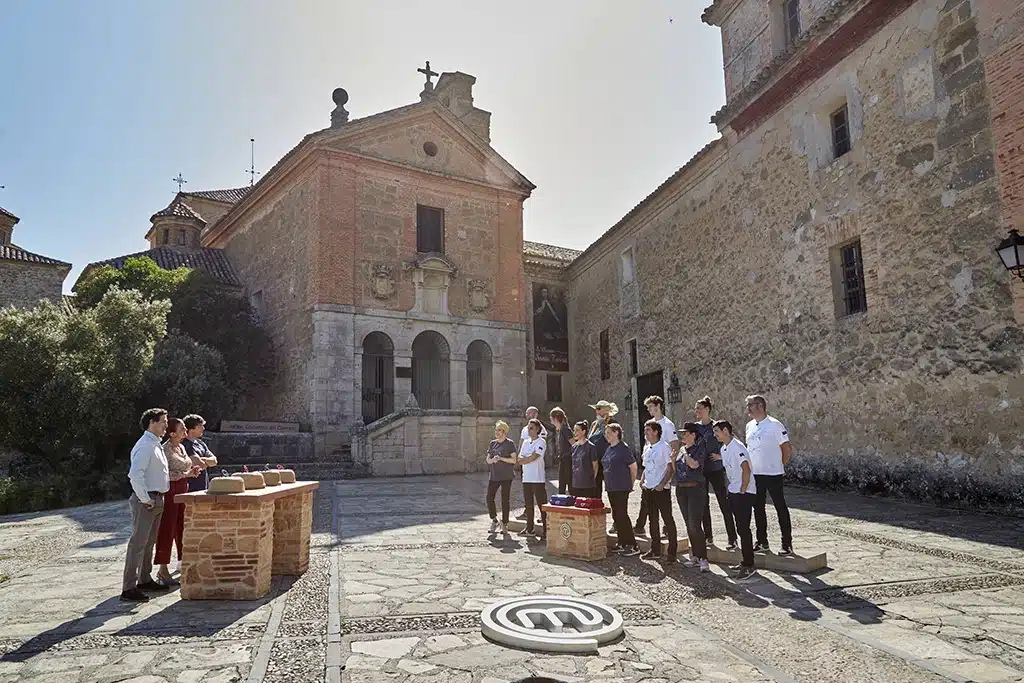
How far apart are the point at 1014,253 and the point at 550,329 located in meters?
18.3

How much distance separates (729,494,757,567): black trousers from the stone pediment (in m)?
17.3

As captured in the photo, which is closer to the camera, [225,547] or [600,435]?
[225,547]

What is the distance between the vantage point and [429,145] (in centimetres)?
2234

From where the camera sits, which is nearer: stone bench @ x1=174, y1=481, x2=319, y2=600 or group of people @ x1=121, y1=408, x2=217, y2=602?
stone bench @ x1=174, y1=481, x2=319, y2=600

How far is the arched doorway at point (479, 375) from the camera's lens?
73.3 ft

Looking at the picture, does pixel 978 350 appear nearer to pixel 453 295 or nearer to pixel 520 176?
pixel 453 295

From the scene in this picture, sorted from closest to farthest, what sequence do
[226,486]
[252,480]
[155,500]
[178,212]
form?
[226,486], [155,500], [252,480], [178,212]

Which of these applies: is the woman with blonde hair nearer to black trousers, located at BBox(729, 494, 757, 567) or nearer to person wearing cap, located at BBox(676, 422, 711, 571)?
person wearing cap, located at BBox(676, 422, 711, 571)

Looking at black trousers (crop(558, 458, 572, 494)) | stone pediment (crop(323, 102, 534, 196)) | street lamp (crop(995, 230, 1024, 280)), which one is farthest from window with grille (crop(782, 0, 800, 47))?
black trousers (crop(558, 458, 572, 494))

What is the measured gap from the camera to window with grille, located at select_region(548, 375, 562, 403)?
2609cm

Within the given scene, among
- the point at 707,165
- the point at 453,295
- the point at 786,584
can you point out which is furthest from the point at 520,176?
the point at 786,584

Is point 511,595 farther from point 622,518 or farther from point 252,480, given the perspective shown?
point 252,480

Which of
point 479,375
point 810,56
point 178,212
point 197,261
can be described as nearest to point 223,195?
point 178,212

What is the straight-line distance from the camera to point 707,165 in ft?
56.3
